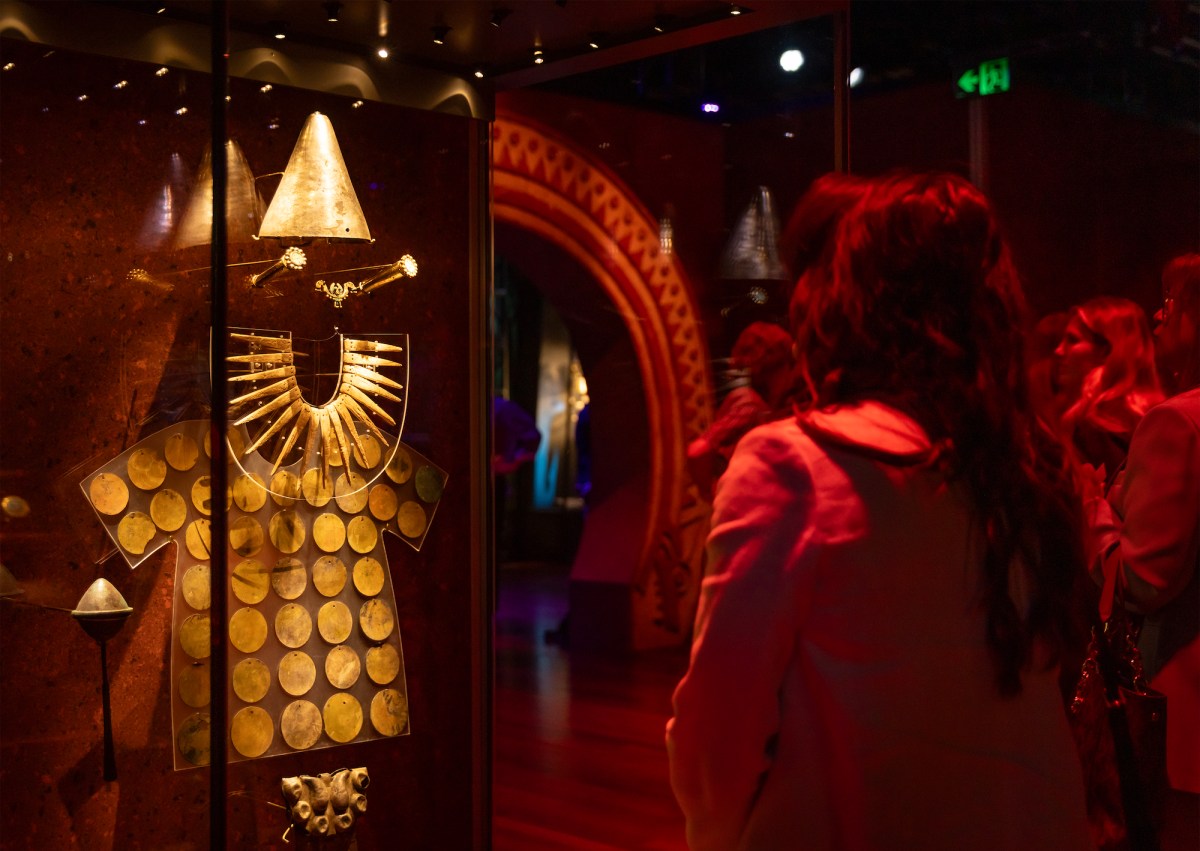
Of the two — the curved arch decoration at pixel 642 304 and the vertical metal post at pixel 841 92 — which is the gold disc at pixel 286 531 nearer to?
the vertical metal post at pixel 841 92

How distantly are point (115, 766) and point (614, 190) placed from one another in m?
4.77

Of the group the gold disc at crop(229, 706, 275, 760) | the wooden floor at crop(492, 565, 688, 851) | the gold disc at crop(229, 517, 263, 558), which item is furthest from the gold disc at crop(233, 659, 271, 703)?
the wooden floor at crop(492, 565, 688, 851)

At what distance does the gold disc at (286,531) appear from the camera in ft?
10.00

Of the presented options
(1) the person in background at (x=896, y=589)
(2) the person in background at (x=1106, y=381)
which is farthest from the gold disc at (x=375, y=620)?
(1) the person in background at (x=896, y=589)

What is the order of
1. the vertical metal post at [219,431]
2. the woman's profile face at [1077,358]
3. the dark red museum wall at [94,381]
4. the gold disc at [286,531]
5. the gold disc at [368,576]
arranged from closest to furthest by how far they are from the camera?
1. the vertical metal post at [219,431]
2. the dark red museum wall at [94,381]
3. the gold disc at [286,531]
4. the gold disc at [368,576]
5. the woman's profile face at [1077,358]

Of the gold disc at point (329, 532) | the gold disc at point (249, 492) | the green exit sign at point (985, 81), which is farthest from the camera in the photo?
the green exit sign at point (985, 81)

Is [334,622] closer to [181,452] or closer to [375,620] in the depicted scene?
[375,620]

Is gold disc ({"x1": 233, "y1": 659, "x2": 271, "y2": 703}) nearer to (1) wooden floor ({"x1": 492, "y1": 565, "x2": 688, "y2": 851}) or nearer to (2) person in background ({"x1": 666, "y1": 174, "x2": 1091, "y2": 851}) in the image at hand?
A: (1) wooden floor ({"x1": 492, "y1": 565, "x2": 688, "y2": 851})

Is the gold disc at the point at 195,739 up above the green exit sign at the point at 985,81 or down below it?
below

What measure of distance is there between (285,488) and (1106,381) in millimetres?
2220

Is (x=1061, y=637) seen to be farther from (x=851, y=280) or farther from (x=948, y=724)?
(x=851, y=280)

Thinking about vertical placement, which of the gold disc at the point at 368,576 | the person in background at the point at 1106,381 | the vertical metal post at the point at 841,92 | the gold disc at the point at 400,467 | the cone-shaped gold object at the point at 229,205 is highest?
the vertical metal post at the point at 841,92

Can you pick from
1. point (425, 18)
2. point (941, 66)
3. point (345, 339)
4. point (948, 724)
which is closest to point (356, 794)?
point (345, 339)

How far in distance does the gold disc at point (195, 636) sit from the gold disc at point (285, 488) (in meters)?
0.34
